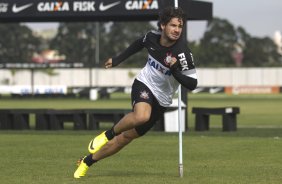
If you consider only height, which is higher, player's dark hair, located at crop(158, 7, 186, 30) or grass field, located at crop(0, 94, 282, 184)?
player's dark hair, located at crop(158, 7, 186, 30)

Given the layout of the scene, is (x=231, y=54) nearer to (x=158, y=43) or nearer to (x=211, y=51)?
(x=211, y=51)

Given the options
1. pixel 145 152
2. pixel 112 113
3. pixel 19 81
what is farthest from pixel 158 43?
pixel 19 81

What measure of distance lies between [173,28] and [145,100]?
3.14ft

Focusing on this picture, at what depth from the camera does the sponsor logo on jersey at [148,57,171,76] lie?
35.4 feet

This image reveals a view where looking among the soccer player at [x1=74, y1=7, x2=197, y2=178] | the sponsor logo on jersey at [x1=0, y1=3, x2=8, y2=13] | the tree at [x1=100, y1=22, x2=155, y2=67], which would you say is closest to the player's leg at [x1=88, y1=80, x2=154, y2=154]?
the soccer player at [x1=74, y1=7, x2=197, y2=178]

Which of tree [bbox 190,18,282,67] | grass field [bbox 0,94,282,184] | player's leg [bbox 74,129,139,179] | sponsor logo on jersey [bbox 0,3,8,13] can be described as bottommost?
tree [bbox 190,18,282,67]

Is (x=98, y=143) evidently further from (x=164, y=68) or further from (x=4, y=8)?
(x=4, y=8)

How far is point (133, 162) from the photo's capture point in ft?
46.0

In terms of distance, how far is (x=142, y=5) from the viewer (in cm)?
2402

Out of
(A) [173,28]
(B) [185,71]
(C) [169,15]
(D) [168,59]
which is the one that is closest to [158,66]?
(D) [168,59]

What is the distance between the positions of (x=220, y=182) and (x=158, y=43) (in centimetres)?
191

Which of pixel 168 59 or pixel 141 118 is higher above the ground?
pixel 168 59

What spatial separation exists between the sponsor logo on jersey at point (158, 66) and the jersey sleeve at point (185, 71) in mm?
172

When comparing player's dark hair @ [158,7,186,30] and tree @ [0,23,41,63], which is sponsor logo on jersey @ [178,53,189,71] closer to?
player's dark hair @ [158,7,186,30]
